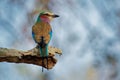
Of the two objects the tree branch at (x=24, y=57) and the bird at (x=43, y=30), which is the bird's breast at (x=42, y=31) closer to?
the bird at (x=43, y=30)

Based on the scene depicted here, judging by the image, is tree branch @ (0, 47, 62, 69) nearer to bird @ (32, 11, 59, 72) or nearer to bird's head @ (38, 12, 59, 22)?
bird @ (32, 11, 59, 72)

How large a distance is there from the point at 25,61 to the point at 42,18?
42 cm

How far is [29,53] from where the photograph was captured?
5.55ft

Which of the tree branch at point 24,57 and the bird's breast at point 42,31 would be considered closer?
the tree branch at point 24,57

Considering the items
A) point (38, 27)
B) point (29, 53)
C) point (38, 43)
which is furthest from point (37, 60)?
point (38, 27)

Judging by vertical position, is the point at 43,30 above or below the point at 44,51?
above

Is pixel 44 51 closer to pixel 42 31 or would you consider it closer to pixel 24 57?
pixel 24 57

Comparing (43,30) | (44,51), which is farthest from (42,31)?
(44,51)

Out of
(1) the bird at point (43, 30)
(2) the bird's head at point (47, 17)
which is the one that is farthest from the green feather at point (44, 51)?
(2) the bird's head at point (47, 17)

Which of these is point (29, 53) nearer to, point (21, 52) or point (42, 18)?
point (21, 52)

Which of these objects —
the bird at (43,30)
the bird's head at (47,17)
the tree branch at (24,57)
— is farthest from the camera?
the bird's head at (47,17)

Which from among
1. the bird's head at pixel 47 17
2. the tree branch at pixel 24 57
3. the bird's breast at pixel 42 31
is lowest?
the tree branch at pixel 24 57

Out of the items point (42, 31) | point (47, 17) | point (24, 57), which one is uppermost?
point (47, 17)

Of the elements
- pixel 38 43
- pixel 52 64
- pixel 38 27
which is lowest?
pixel 52 64
